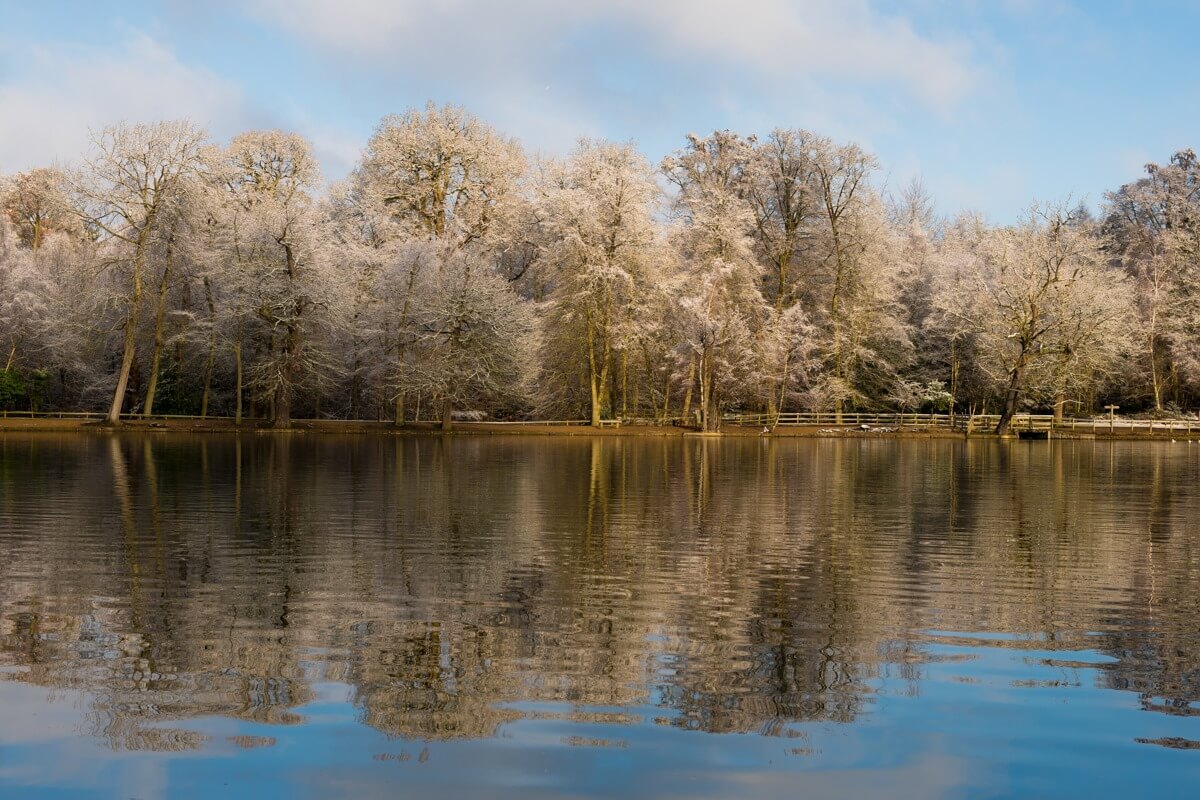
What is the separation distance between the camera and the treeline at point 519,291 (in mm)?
65938

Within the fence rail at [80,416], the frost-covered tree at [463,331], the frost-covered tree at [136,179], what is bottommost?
the fence rail at [80,416]

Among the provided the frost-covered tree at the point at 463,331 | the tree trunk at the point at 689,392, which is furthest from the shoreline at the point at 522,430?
the frost-covered tree at the point at 463,331

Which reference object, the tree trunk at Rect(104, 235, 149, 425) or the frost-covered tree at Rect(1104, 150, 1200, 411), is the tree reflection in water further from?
the frost-covered tree at Rect(1104, 150, 1200, 411)

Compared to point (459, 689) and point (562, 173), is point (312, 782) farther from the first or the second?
point (562, 173)

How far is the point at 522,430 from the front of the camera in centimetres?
6919

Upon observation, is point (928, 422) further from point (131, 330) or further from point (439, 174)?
point (131, 330)

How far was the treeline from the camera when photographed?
65938mm

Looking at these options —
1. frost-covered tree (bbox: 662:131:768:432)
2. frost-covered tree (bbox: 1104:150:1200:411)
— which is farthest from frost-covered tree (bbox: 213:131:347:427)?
frost-covered tree (bbox: 1104:150:1200:411)

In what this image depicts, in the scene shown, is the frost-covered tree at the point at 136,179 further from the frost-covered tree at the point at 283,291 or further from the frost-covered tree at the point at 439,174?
the frost-covered tree at the point at 439,174

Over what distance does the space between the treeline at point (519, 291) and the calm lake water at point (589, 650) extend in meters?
42.0

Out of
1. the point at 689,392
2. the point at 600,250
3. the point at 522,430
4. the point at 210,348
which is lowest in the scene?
the point at 522,430

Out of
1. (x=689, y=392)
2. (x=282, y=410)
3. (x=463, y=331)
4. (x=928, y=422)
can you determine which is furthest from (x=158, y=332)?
(x=928, y=422)

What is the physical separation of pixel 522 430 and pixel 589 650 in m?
58.0

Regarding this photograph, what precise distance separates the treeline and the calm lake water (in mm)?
41998
